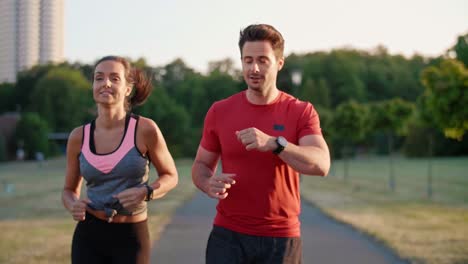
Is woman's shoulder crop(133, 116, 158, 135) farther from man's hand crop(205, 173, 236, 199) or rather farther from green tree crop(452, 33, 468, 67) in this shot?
green tree crop(452, 33, 468, 67)

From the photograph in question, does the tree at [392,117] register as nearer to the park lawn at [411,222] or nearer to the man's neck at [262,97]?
the park lawn at [411,222]

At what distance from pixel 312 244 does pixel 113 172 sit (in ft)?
21.4

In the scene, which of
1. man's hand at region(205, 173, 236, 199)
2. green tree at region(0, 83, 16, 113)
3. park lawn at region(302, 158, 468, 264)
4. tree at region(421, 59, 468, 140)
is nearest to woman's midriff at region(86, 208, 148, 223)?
man's hand at region(205, 173, 236, 199)

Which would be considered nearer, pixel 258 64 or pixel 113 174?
pixel 258 64

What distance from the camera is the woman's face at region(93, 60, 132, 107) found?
359 centimetres

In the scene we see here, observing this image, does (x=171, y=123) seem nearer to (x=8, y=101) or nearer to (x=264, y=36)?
(x=8, y=101)

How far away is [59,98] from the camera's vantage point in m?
78.9

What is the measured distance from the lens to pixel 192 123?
236ft

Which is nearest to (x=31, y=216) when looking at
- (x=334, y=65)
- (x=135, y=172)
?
(x=135, y=172)

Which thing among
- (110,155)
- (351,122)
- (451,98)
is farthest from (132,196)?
(351,122)

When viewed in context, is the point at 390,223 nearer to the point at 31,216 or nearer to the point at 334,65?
the point at 31,216

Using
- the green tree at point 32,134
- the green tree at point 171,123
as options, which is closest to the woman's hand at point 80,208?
the green tree at point 171,123

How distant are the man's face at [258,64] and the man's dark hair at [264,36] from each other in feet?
0.08

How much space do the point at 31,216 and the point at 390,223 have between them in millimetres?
7879
